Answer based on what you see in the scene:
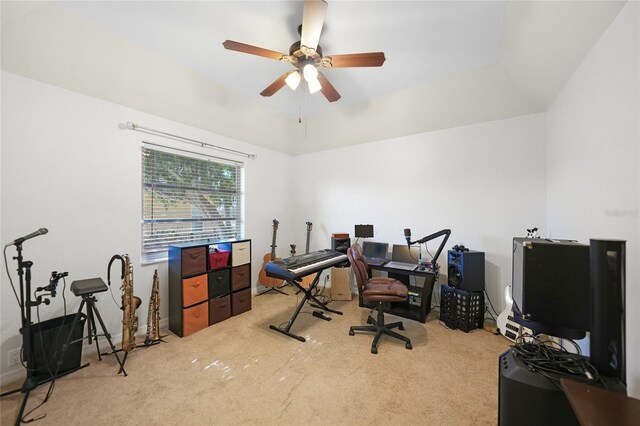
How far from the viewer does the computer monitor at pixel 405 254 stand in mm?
3486

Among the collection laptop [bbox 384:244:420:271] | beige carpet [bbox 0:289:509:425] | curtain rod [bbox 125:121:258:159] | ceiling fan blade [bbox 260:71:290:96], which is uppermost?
ceiling fan blade [bbox 260:71:290:96]

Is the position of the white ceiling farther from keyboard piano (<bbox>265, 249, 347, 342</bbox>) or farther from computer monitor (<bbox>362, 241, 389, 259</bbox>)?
computer monitor (<bbox>362, 241, 389, 259</bbox>)

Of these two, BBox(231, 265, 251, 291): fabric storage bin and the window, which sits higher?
the window

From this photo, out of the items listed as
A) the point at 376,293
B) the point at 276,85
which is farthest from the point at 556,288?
the point at 276,85

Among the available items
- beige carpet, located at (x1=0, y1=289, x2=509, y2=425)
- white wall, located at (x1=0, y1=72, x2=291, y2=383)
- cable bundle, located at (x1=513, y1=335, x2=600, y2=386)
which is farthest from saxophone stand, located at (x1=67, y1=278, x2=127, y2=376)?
cable bundle, located at (x1=513, y1=335, x2=600, y2=386)

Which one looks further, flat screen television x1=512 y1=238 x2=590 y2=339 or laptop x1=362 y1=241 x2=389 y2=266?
laptop x1=362 y1=241 x2=389 y2=266

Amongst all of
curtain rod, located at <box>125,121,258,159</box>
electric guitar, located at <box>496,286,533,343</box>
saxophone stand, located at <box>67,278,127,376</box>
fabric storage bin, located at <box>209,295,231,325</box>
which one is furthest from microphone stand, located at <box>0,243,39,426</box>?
electric guitar, located at <box>496,286,533,343</box>

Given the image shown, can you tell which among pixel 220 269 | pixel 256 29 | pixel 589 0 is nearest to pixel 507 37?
pixel 589 0

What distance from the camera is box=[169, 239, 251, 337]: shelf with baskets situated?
272 centimetres

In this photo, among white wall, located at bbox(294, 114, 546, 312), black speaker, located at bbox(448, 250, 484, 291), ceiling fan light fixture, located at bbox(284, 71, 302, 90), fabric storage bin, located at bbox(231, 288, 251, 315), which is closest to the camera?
ceiling fan light fixture, located at bbox(284, 71, 302, 90)

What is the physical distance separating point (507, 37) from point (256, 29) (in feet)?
6.98

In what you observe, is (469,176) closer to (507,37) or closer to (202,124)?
(507,37)

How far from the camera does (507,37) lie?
205cm

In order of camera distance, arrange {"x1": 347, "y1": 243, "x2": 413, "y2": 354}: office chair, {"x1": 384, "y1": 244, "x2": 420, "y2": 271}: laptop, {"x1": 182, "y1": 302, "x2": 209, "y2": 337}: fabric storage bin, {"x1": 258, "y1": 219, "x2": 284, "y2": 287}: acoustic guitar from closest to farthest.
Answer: {"x1": 347, "y1": 243, "x2": 413, "y2": 354}: office chair
{"x1": 182, "y1": 302, "x2": 209, "y2": 337}: fabric storage bin
{"x1": 384, "y1": 244, "x2": 420, "y2": 271}: laptop
{"x1": 258, "y1": 219, "x2": 284, "y2": 287}: acoustic guitar
